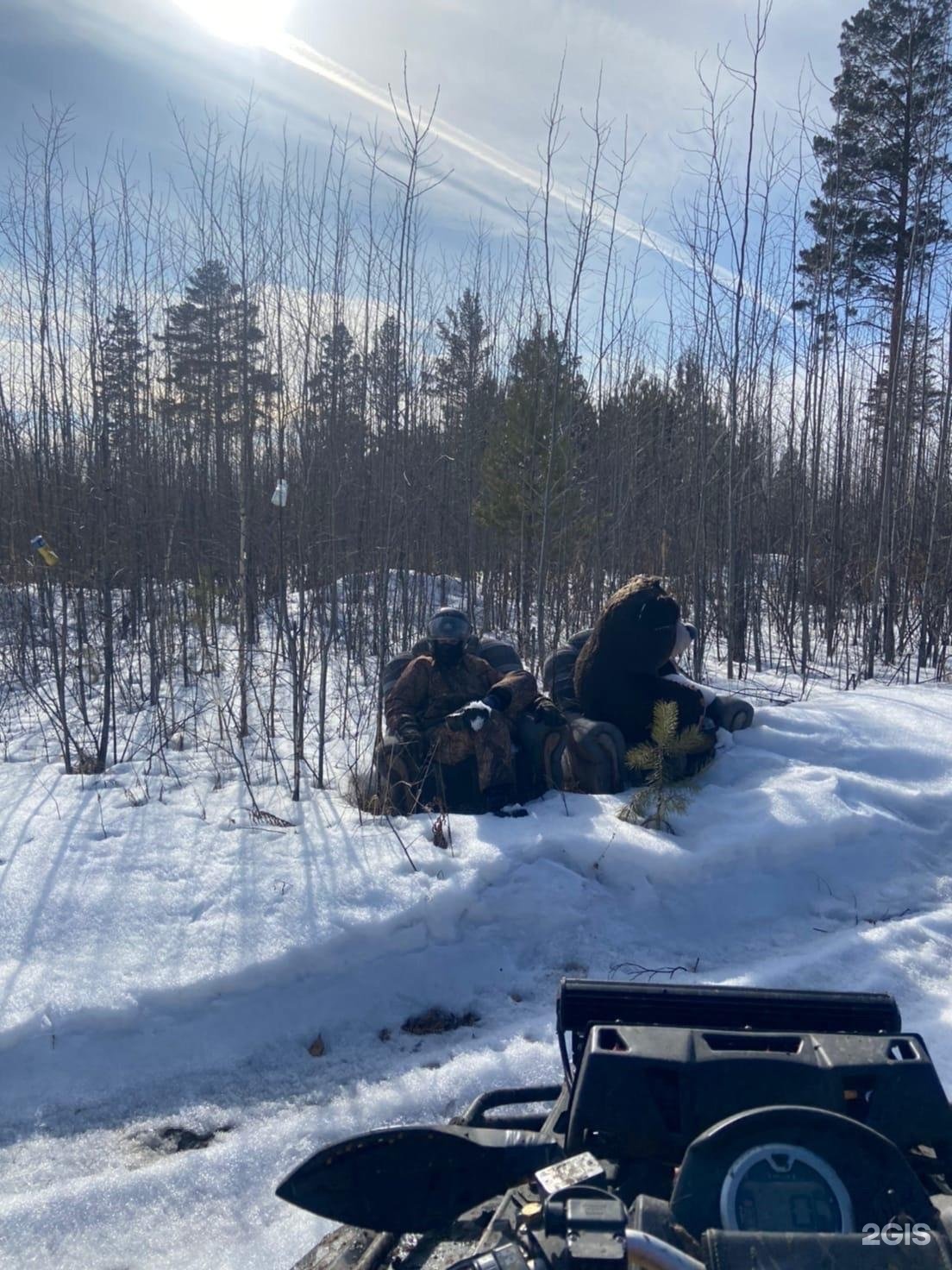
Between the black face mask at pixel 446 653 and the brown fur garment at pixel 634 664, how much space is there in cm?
74

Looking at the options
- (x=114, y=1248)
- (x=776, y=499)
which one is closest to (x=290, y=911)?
(x=114, y=1248)

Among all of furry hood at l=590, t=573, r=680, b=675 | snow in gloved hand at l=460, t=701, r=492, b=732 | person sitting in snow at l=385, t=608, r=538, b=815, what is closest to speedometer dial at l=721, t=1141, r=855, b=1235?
person sitting in snow at l=385, t=608, r=538, b=815

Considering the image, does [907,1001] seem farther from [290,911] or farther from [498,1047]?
[290,911]

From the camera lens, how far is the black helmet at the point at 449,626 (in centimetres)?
553

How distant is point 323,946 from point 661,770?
1950 mm

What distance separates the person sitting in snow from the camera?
5.23 meters

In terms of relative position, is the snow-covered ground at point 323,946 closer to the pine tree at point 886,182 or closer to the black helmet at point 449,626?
the black helmet at point 449,626

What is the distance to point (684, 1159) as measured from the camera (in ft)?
5.14

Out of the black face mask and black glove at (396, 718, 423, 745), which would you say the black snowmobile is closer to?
black glove at (396, 718, 423, 745)

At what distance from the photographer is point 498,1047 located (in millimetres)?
3264

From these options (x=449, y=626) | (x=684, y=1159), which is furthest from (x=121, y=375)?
(x=684, y=1159)

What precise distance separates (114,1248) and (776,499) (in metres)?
10.7

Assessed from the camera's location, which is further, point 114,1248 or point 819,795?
point 819,795

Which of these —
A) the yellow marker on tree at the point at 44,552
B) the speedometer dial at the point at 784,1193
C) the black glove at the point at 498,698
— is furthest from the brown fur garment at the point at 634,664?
the yellow marker on tree at the point at 44,552
